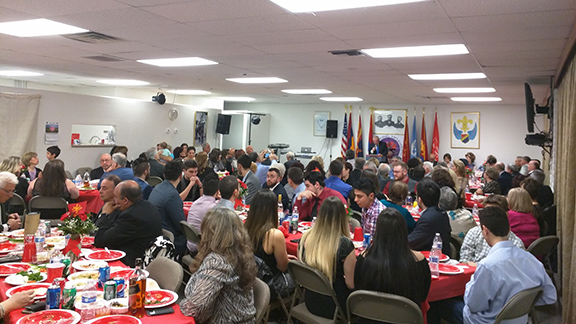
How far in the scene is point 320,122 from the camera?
675 inches

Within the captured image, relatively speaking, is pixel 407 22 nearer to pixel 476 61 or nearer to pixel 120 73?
pixel 476 61

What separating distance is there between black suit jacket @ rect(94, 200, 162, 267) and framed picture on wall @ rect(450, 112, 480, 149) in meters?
12.9

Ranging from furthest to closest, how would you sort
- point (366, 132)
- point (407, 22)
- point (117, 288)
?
point (366, 132) < point (407, 22) < point (117, 288)

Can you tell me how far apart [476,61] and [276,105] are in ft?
38.7

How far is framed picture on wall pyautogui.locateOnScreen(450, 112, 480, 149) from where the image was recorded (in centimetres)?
1459

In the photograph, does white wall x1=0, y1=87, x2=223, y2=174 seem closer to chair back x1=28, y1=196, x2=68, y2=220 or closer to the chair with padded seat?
chair back x1=28, y1=196, x2=68, y2=220

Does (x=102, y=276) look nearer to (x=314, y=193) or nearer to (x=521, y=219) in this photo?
(x=314, y=193)

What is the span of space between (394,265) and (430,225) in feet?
4.58

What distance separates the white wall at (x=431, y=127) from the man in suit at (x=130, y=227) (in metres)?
12.9

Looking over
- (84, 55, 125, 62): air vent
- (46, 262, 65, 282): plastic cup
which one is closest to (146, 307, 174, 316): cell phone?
(46, 262, 65, 282): plastic cup

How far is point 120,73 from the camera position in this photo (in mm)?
10102

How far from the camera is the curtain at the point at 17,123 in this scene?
1012cm

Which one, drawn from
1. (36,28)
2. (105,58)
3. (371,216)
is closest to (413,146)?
(105,58)

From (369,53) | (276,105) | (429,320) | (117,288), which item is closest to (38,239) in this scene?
(117,288)
